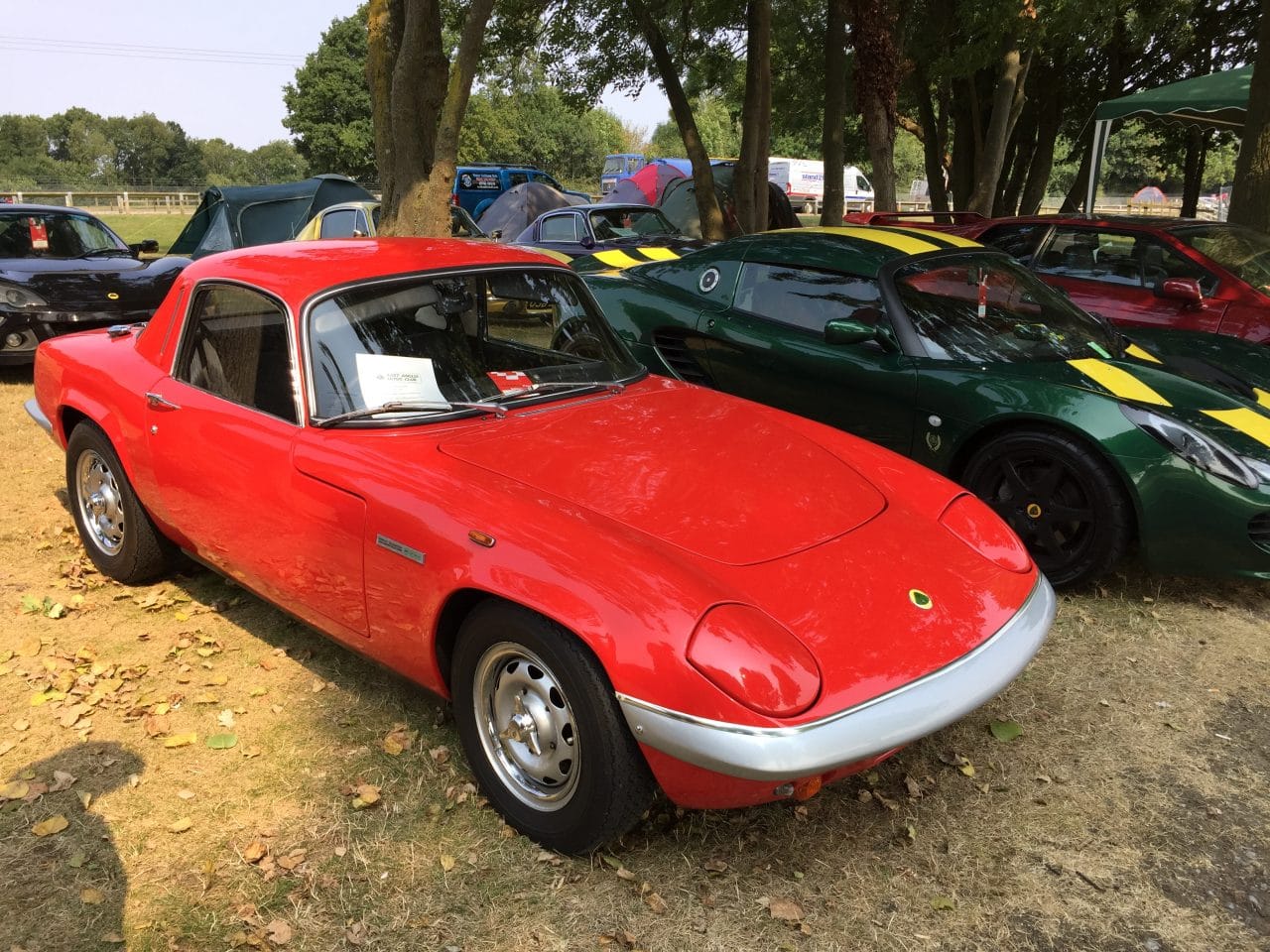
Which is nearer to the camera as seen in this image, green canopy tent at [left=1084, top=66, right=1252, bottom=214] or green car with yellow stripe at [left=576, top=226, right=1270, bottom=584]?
green car with yellow stripe at [left=576, top=226, right=1270, bottom=584]

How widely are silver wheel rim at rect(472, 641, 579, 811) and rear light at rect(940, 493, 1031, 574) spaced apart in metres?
1.32

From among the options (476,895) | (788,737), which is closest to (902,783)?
(788,737)

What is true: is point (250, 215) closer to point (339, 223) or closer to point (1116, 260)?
point (339, 223)

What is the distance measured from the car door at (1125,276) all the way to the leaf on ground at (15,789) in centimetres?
659

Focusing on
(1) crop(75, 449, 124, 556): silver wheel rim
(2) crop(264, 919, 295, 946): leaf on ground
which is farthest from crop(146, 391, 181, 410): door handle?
(2) crop(264, 919, 295, 946): leaf on ground

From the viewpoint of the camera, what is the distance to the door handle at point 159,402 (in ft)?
10.9

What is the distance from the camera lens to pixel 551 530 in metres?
2.28

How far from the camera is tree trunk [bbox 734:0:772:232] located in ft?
41.7

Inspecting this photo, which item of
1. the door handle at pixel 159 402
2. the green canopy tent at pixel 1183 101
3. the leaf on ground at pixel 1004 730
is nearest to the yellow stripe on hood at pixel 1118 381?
the leaf on ground at pixel 1004 730

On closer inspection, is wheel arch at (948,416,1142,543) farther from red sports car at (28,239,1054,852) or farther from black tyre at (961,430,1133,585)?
red sports car at (28,239,1054,852)

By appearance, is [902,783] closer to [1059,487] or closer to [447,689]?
[447,689]

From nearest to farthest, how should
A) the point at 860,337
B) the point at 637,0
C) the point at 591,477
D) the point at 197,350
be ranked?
the point at 591,477 < the point at 197,350 < the point at 860,337 < the point at 637,0

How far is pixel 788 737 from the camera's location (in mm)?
1927

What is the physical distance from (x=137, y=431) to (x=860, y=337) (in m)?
3.13
